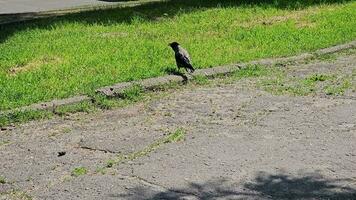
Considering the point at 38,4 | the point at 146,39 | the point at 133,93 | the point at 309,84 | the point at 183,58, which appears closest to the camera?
the point at 133,93

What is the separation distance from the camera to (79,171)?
4.55 metres

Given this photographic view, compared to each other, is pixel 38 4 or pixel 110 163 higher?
pixel 110 163

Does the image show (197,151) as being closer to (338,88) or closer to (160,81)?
(160,81)

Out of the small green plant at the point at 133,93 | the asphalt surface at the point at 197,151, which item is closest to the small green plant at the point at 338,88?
the asphalt surface at the point at 197,151

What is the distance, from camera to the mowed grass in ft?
23.8

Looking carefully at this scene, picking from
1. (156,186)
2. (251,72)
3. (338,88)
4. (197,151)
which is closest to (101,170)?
(156,186)

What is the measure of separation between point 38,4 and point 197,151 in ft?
42.3

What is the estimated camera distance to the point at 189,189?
13.8 ft

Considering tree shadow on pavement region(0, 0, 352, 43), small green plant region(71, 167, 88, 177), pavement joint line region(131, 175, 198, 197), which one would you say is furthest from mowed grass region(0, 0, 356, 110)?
pavement joint line region(131, 175, 198, 197)

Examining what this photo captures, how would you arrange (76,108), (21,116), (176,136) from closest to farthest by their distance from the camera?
(176,136), (21,116), (76,108)

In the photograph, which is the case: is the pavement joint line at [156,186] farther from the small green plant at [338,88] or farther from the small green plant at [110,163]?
the small green plant at [338,88]

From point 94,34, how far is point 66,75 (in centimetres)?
292

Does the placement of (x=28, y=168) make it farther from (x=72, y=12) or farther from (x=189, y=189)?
(x=72, y=12)

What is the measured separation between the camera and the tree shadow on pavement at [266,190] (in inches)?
160
